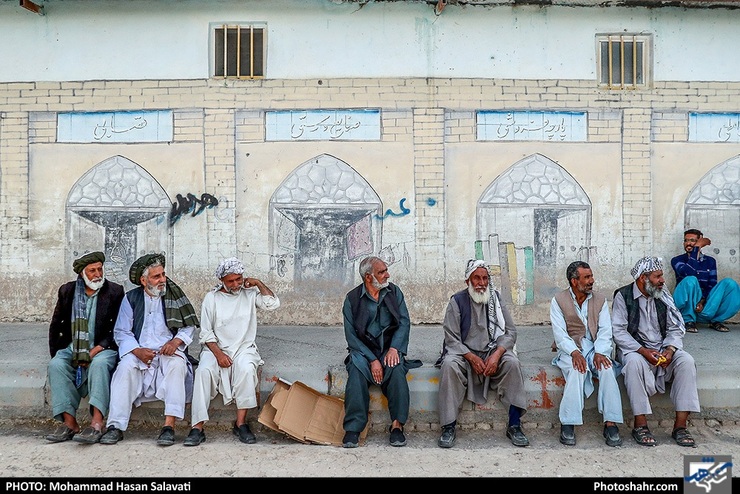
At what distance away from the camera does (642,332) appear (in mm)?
4961

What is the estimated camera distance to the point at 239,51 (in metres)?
7.09

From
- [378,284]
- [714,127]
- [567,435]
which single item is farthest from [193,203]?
[714,127]

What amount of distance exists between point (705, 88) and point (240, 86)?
5095mm

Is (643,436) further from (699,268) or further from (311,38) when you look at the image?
(311,38)

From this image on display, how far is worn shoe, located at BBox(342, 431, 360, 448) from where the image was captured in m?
4.48

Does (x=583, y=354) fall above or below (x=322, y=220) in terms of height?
below

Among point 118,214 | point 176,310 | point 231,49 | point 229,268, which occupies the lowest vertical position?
point 176,310

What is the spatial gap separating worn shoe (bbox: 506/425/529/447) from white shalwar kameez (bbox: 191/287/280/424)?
184 cm

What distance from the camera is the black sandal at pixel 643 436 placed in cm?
448

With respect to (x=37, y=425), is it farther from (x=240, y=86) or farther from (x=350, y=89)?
(x=350, y=89)

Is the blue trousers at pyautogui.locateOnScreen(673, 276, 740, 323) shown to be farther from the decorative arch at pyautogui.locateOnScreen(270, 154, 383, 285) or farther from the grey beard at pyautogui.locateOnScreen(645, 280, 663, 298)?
the decorative arch at pyautogui.locateOnScreen(270, 154, 383, 285)

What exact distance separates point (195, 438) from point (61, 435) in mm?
941

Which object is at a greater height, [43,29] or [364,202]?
[43,29]

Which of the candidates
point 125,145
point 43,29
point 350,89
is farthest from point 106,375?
point 43,29
